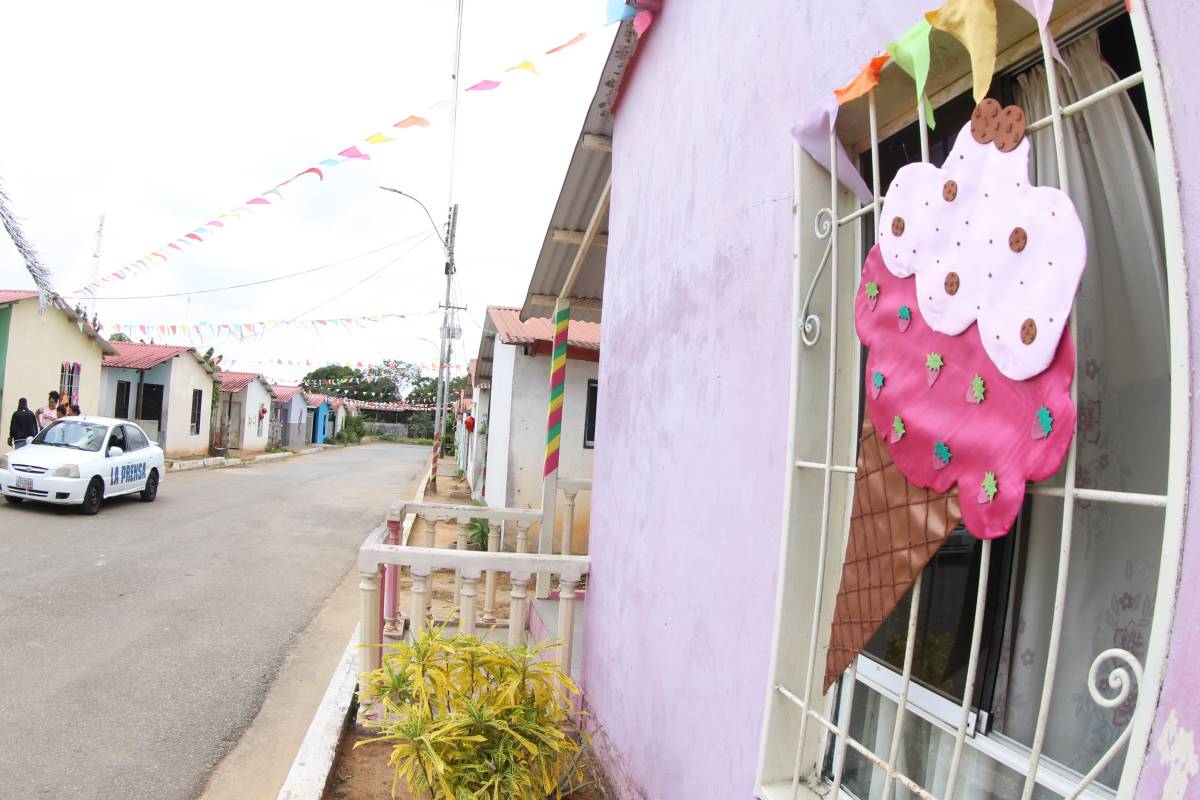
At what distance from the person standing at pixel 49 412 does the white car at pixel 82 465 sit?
438 cm

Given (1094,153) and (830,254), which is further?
(830,254)

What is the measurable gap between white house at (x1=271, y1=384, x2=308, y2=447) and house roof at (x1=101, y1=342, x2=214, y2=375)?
40.1 ft

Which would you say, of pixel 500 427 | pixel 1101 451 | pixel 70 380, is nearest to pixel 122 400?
pixel 70 380

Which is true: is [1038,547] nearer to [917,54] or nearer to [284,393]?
[917,54]

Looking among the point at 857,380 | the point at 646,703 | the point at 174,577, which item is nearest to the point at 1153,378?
the point at 857,380

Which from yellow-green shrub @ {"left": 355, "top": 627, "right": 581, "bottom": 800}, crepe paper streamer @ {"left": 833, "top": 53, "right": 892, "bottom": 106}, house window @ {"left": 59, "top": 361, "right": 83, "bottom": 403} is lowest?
yellow-green shrub @ {"left": 355, "top": 627, "right": 581, "bottom": 800}

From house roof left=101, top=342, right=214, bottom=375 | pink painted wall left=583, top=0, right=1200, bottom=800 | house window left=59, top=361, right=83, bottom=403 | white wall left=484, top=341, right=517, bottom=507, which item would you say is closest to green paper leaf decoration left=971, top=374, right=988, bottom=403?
pink painted wall left=583, top=0, right=1200, bottom=800

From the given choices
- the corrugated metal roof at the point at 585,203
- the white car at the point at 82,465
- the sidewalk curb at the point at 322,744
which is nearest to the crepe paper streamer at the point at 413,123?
the corrugated metal roof at the point at 585,203

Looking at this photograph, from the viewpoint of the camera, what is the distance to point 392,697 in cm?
320

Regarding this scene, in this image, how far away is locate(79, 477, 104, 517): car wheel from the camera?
12000 millimetres

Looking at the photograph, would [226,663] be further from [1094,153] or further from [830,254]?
[1094,153]

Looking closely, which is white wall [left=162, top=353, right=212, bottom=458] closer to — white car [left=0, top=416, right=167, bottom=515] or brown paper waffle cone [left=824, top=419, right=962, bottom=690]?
white car [left=0, top=416, right=167, bottom=515]

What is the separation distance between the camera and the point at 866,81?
1829 mm

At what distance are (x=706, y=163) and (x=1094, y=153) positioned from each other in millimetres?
1772
